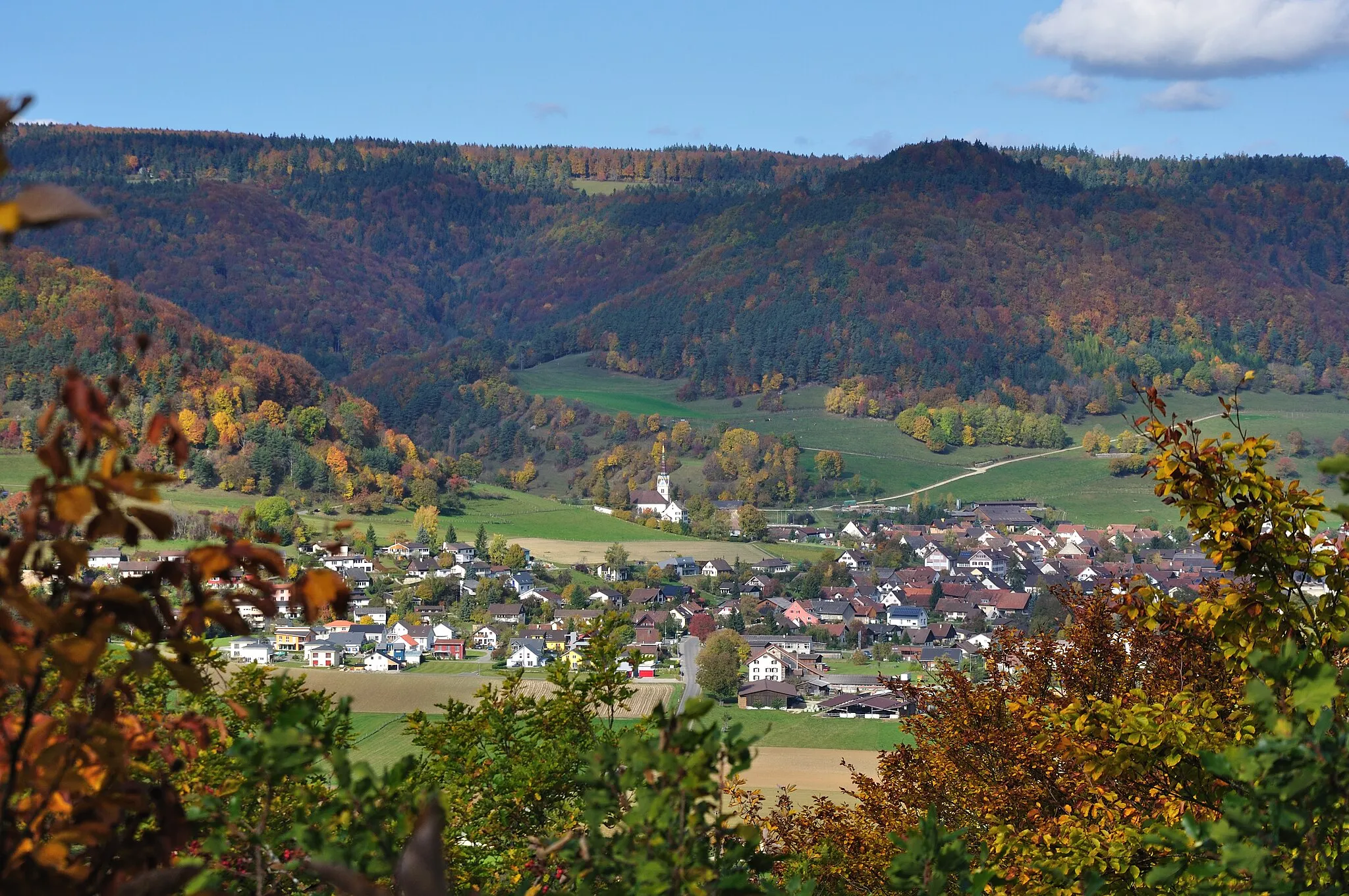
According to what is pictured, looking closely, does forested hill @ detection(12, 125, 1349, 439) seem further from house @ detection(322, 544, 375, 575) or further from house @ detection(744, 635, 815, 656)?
house @ detection(744, 635, 815, 656)

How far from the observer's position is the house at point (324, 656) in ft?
165

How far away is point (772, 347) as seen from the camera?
420ft

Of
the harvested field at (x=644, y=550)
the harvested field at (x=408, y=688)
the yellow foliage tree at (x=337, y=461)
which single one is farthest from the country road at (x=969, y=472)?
the harvested field at (x=408, y=688)

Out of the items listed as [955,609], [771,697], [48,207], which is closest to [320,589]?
[48,207]

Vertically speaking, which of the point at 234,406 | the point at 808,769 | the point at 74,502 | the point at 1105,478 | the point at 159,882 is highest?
the point at 74,502

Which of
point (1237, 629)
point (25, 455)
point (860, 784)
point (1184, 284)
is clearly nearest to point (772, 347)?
point (1184, 284)

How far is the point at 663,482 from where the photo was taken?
96.2 m

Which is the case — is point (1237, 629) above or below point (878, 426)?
above

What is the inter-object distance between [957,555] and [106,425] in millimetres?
80686

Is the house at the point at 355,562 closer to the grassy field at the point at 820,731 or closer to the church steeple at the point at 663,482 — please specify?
the church steeple at the point at 663,482

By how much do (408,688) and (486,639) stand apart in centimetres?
1296

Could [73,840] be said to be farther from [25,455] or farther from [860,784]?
[25,455]

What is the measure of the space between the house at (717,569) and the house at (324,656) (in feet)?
83.0

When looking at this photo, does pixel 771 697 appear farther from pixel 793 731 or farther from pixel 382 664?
pixel 382 664
